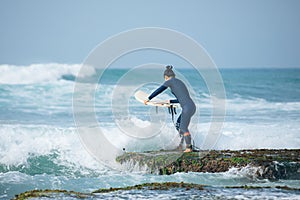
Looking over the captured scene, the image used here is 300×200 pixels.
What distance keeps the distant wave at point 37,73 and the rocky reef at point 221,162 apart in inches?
1205

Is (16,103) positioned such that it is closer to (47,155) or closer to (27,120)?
(27,120)

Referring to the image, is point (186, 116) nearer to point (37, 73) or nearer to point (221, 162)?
A: point (221, 162)

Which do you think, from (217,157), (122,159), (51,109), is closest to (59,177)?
(122,159)

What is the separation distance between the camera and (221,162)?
40.3 ft

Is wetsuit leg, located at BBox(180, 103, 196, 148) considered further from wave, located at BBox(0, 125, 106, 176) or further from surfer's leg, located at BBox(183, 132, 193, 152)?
wave, located at BBox(0, 125, 106, 176)

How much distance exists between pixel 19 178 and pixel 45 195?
3.55 meters

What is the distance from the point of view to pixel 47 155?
1561cm

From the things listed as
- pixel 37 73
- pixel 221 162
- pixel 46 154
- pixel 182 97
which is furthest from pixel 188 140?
pixel 37 73

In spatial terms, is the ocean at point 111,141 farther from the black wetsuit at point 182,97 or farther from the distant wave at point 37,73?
the distant wave at point 37,73

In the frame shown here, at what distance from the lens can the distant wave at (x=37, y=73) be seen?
46.2m

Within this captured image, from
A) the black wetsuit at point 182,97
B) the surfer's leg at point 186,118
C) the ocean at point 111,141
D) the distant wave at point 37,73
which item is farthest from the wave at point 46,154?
the distant wave at point 37,73

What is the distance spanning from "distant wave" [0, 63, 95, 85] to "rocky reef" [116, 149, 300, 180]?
100 feet

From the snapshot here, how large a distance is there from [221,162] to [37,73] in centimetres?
3971

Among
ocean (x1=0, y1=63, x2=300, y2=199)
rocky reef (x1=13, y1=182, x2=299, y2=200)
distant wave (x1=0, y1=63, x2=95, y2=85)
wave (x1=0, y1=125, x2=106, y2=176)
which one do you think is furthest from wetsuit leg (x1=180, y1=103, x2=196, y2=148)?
distant wave (x1=0, y1=63, x2=95, y2=85)
